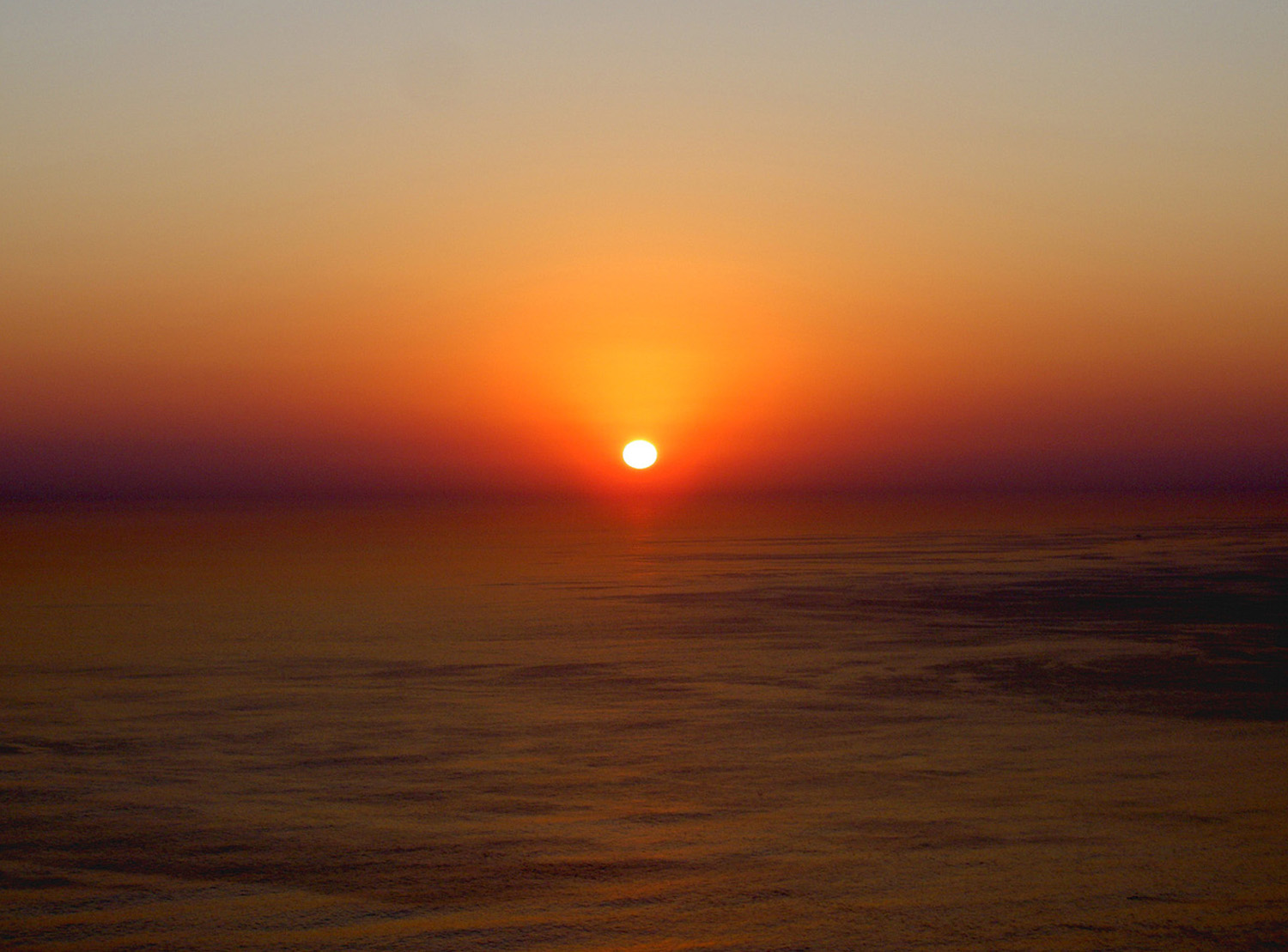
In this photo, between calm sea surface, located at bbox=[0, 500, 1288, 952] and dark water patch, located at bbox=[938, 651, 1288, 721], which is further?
dark water patch, located at bbox=[938, 651, 1288, 721]

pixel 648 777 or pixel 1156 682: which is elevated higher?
pixel 1156 682

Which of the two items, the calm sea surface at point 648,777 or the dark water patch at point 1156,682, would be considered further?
the dark water patch at point 1156,682

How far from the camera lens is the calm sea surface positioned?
771cm

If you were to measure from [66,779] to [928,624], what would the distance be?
15.9 meters

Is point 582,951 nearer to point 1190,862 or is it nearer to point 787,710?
point 1190,862

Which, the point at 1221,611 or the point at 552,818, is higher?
the point at 1221,611

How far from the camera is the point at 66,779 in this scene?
1132 cm

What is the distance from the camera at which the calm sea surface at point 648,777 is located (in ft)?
25.3

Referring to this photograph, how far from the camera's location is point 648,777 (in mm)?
11383

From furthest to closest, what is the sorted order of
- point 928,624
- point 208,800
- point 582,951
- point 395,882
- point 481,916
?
point 928,624, point 208,800, point 395,882, point 481,916, point 582,951

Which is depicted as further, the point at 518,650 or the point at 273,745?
the point at 518,650

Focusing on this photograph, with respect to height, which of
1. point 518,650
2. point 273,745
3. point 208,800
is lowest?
point 208,800

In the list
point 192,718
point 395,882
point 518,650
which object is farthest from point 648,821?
point 518,650

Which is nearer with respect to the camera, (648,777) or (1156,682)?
(648,777)
